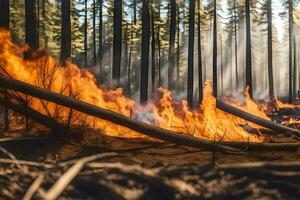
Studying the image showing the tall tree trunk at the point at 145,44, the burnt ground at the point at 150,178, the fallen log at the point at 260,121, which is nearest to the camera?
the burnt ground at the point at 150,178

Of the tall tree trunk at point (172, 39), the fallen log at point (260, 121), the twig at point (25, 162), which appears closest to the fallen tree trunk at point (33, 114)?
the twig at point (25, 162)

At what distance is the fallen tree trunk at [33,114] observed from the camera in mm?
6324

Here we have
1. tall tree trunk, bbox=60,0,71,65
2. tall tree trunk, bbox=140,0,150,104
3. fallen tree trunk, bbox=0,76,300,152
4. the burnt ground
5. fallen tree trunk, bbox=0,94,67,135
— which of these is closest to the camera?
the burnt ground

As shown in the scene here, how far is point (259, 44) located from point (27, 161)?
71529 mm

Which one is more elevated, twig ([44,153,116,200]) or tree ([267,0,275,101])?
tree ([267,0,275,101])

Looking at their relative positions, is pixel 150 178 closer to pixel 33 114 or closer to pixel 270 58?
pixel 33 114

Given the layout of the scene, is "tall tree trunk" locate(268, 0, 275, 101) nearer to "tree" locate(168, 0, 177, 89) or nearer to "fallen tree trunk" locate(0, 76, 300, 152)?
"tree" locate(168, 0, 177, 89)

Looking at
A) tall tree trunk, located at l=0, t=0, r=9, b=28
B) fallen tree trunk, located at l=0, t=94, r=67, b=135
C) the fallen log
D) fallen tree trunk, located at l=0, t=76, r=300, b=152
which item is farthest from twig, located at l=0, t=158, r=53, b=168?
tall tree trunk, located at l=0, t=0, r=9, b=28

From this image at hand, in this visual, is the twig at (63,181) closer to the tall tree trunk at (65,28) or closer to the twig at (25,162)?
the twig at (25,162)

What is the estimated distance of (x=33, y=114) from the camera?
6453 mm

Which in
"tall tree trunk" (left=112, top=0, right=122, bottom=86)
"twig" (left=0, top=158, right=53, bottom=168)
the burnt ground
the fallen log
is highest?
"tall tree trunk" (left=112, top=0, right=122, bottom=86)

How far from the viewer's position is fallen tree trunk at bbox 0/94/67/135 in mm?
6324

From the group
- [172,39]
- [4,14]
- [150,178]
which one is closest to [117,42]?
[4,14]

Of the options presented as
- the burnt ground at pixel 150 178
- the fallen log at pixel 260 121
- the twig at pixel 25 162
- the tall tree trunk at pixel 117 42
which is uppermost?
the tall tree trunk at pixel 117 42
